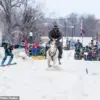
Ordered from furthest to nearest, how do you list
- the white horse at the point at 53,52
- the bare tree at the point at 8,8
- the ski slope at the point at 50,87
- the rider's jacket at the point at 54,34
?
the bare tree at the point at 8,8
the rider's jacket at the point at 54,34
the white horse at the point at 53,52
the ski slope at the point at 50,87

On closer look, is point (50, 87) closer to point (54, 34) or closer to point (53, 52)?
point (53, 52)

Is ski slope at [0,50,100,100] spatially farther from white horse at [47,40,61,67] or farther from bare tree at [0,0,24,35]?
bare tree at [0,0,24,35]

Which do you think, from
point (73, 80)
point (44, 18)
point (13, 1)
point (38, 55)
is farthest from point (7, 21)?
point (73, 80)

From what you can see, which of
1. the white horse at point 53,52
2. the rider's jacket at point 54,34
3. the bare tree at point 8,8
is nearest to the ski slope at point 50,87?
the white horse at point 53,52

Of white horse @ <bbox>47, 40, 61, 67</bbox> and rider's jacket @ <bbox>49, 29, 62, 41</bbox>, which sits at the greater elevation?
rider's jacket @ <bbox>49, 29, 62, 41</bbox>

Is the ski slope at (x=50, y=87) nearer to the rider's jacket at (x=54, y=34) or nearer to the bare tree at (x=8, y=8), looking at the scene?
the rider's jacket at (x=54, y=34)

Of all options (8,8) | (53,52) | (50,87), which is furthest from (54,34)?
(8,8)

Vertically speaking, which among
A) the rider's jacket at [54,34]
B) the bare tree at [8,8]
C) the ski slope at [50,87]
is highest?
the bare tree at [8,8]

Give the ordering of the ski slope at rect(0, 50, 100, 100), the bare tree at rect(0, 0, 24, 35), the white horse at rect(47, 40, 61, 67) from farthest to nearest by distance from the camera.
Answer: the bare tree at rect(0, 0, 24, 35)
the white horse at rect(47, 40, 61, 67)
the ski slope at rect(0, 50, 100, 100)

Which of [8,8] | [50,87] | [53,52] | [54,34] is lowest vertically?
[50,87]

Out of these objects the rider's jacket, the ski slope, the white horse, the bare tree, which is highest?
the bare tree

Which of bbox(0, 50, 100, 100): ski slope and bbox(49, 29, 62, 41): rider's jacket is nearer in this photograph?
bbox(0, 50, 100, 100): ski slope

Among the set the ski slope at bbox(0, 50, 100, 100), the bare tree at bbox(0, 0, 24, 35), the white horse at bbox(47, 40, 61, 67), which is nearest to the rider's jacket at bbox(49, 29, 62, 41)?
the white horse at bbox(47, 40, 61, 67)

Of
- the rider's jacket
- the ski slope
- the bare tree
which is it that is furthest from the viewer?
the bare tree
